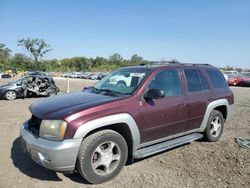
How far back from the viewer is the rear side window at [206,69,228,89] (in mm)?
6293

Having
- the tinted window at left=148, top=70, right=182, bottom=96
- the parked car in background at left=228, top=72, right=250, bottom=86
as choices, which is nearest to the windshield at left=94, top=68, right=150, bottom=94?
the tinted window at left=148, top=70, right=182, bottom=96

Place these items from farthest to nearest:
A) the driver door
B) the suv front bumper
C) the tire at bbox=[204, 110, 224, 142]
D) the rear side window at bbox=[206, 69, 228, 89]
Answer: the rear side window at bbox=[206, 69, 228, 89]
the tire at bbox=[204, 110, 224, 142]
the driver door
the suv front bumper

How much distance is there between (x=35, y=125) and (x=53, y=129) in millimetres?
656

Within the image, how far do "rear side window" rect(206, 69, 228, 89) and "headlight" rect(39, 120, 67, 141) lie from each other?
3806 millimetres

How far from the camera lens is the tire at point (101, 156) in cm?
395

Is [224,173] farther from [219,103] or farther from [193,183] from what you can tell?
[219,103]

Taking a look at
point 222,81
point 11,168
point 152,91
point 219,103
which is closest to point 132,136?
point 152,91

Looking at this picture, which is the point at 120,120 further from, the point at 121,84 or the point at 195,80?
the point at 195,80

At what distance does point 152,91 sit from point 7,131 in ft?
14.6

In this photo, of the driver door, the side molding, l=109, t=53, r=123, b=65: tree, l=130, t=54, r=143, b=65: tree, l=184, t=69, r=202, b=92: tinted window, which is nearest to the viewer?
the driver door

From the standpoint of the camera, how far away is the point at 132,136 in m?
4.45

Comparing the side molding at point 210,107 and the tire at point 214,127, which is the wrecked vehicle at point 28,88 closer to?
the tire at point 214,127

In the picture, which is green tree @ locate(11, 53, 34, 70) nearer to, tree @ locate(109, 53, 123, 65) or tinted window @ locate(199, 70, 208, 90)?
tree @ locate(109, 53, 123, 65)

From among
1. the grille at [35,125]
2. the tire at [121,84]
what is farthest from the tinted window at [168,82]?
the grille at [35,125]
